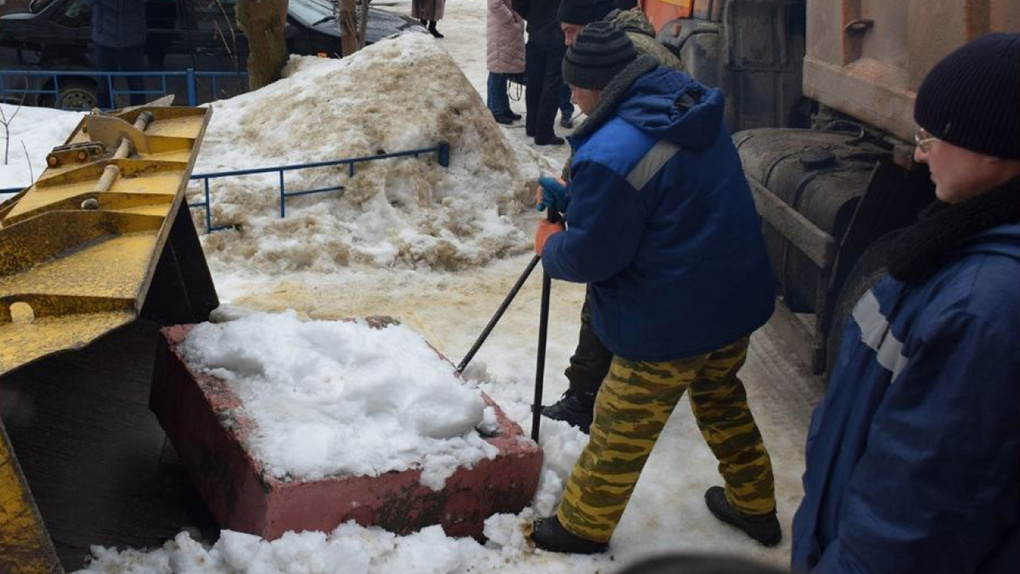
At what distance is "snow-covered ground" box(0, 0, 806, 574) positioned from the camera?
3.28m

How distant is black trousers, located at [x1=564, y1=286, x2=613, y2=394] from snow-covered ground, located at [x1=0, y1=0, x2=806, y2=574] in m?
0.25

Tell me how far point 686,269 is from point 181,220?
217 cm

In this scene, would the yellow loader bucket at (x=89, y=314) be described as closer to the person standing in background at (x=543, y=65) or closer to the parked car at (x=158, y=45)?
the person standing in background at (x=543, y=65)

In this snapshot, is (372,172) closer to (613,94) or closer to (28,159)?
(28,159)

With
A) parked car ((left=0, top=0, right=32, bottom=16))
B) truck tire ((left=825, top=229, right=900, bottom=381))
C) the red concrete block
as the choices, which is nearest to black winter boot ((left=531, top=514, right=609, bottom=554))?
the red concrete block

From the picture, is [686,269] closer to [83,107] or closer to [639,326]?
[639,326]

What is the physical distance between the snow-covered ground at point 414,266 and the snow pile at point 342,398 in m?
0.22

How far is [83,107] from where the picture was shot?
992 cm

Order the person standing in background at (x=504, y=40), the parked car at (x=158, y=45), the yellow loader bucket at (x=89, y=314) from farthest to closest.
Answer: the person standing in background at (x=504, y=40)
the parked car at (x=158, y=45)
the yellow loader bucket at (x=89, y=314)

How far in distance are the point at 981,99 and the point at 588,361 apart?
2.60m

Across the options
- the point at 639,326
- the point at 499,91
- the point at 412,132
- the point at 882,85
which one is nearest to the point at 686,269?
the point at 639,326

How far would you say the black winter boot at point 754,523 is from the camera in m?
3.64

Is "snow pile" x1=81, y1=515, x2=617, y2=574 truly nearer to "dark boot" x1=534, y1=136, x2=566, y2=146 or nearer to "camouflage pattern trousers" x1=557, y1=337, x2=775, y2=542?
"camouflage pattern trousers" x1=557, y1=337, x2=775, y2=542

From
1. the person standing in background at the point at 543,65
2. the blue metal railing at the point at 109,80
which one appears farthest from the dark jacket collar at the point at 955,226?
the blue metal railing at the point at 109,80
